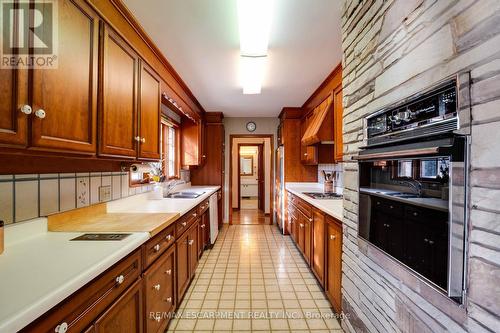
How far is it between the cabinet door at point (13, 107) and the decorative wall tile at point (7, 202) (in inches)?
16.8

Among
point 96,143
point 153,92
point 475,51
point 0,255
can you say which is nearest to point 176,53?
point 153,92

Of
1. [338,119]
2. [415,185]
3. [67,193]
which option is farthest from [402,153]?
[67,193]

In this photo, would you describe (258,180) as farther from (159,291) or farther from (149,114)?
(159,291)

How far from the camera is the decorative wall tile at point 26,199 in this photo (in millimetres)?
1184

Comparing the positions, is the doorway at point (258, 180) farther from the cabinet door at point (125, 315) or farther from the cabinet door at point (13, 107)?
the cabinet door at point (13, 107)

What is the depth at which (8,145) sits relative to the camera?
2.74 feet

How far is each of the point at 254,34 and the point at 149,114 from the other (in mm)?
1121

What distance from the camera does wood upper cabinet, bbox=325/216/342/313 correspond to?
Result: 1.85 metres

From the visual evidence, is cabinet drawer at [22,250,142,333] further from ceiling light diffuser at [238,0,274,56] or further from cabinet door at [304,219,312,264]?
cabinet door at [304,219,312,264]

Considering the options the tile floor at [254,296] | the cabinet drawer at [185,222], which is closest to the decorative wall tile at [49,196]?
the cabinet drawer at [185,222]

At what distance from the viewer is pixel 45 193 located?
4.42 feet

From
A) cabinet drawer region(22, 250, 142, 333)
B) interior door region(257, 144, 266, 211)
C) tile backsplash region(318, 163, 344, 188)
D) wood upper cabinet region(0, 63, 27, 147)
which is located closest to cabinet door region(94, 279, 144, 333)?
cabinet drawer region(22, 250, 142, 333)

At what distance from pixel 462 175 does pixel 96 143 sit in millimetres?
1692

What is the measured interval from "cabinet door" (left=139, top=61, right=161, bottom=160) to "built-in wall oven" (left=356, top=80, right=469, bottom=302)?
1.65 meters
